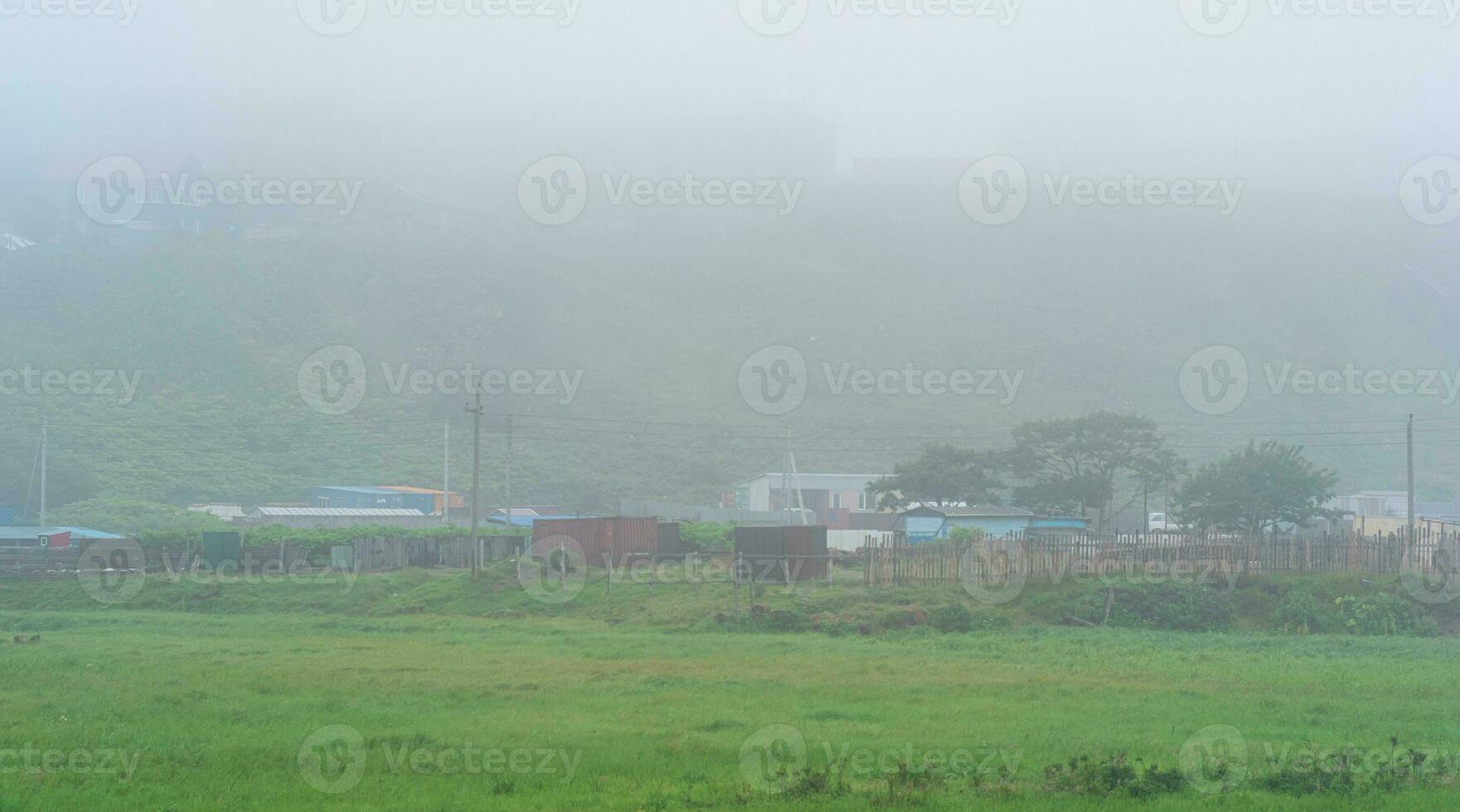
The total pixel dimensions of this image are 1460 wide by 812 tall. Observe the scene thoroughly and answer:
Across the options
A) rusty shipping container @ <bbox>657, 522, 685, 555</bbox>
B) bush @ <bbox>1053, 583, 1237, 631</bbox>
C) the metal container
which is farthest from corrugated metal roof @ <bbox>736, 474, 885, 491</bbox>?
bush @ <bbox>1053, 583, 1237, 631</bbox>

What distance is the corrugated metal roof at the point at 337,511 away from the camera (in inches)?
2717

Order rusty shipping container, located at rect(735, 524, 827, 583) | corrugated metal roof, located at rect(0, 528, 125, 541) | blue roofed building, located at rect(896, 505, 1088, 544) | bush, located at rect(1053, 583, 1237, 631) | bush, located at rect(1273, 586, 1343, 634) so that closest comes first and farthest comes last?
1. bush, located at rect(1273, 586, 1343, 634)
2. bush, located at rect(1053, 583, 1237, 631)
3. rusty shipping container, located at rect(735, 524, 827, 583)
4. corrugated metal roof, located at rect(0, 528, 125, 541)
5. blue roofed building, located at rect(896, 505, 1088, 544)

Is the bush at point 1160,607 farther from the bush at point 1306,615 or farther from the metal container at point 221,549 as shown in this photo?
the metal container at point 221,549

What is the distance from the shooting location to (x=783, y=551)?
35.7 m

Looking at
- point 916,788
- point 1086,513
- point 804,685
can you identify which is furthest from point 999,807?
point 1086,513

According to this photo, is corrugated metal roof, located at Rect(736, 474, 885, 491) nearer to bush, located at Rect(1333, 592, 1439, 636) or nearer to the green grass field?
the green grass field

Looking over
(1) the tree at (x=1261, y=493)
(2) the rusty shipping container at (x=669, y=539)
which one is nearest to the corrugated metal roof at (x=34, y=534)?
(2) the rusty shipping container at (x=669, y=539)

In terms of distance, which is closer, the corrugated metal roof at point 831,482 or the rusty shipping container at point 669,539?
the rusty shipping container at point 669,539

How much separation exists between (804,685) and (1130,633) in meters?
11.4

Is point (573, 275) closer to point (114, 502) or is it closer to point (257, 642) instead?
point (114, 502)

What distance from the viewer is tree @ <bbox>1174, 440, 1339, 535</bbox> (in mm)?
49406

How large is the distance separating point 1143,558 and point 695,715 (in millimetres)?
19193

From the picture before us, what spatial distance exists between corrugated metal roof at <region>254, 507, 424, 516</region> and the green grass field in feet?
134

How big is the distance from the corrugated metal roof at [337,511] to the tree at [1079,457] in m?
36.3
